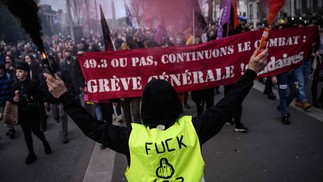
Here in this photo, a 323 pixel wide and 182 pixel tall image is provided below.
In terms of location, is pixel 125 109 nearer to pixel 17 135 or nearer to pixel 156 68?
pixel 156 68

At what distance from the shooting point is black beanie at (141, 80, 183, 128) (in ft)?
6.45

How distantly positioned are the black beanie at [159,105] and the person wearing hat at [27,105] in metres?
4.29

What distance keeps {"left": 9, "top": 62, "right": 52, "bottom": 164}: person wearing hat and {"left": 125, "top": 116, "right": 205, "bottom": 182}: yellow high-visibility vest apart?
4.26 metres

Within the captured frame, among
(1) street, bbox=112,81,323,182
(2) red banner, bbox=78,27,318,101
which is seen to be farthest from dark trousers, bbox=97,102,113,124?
(1) street, bbox=112,81,323,182

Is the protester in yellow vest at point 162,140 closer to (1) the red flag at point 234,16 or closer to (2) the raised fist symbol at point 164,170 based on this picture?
(2) the raised fist symbol at point 164,170

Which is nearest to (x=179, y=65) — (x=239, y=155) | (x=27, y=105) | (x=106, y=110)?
(x=106, y=110)

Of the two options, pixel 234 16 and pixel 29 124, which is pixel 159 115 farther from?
pixel 234 16

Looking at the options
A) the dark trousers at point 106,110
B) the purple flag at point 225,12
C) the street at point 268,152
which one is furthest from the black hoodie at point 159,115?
the purple flag at point 225,12

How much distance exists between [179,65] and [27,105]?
283 centimetres

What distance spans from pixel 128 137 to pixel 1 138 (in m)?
6.44

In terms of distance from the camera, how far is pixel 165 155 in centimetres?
193

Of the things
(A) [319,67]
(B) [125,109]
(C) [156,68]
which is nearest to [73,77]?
(B) [125,109]

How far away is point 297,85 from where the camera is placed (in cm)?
650

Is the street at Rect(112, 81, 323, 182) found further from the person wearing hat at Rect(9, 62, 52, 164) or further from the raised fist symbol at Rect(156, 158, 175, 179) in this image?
the raised fist symbol at Rect(156, 158, 175, 179)
